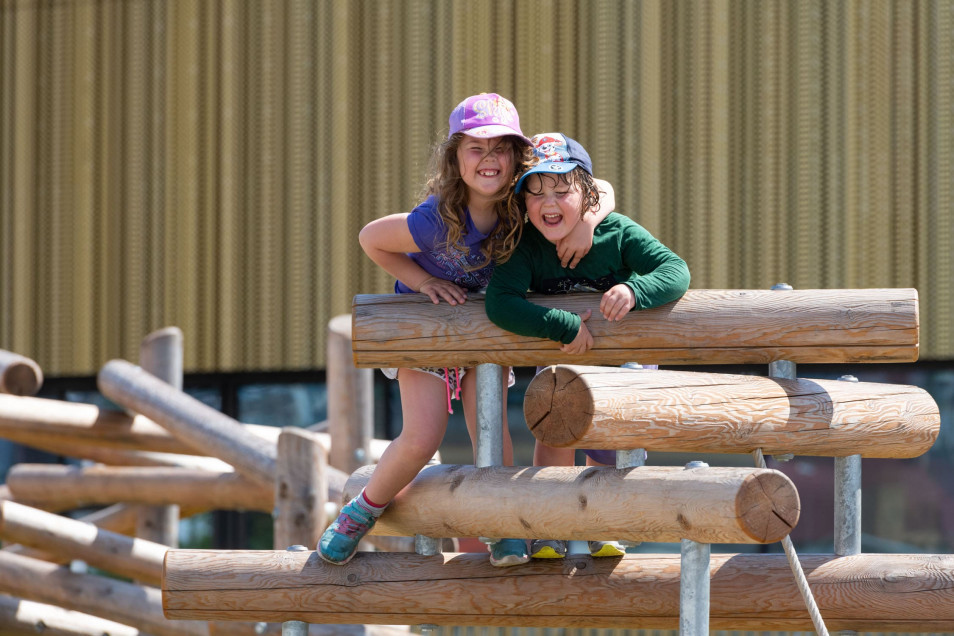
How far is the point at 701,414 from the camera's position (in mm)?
3510

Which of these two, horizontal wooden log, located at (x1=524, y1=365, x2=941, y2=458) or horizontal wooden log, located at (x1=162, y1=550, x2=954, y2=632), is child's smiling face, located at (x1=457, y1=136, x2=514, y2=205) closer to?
horizontal wooden log, located at (x1=524, y1=365, x2=941, y2=458)

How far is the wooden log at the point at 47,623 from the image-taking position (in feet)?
→ 20.9

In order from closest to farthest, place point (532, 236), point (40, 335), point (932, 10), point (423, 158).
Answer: point (532, 236) → point (932, 10) → point (423, 158) → point (40, 335)

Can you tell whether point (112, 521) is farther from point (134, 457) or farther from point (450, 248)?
point (450, 248)

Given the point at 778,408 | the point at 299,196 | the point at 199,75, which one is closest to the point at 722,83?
the point at 299,196

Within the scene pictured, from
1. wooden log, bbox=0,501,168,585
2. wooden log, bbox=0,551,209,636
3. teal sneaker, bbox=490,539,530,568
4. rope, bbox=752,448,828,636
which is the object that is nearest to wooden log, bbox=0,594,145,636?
wooden log, bbox=0,551,209,636

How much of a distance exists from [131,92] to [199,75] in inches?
18.5

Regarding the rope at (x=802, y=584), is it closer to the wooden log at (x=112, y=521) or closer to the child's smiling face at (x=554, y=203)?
the child's smiling face at (x=554, y=203)

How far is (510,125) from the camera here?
Result: 386 centimetres

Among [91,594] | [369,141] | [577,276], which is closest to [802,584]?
[577,276]

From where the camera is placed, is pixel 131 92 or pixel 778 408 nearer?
pixel 778 408

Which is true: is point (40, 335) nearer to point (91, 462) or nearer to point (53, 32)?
point (91, 462)

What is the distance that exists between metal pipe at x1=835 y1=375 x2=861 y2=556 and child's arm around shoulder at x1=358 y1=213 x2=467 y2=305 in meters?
1.36

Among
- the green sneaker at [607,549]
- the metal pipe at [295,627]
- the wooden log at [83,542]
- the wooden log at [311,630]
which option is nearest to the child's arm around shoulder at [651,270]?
the green sneaker at [607,549]
